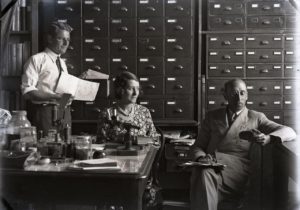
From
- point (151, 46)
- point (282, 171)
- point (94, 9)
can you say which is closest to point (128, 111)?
point (282, 171)

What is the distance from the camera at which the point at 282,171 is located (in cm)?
256

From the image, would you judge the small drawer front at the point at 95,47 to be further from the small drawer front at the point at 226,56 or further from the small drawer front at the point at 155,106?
the small drawer front at the point at 226,56

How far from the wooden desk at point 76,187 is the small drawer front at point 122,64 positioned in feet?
8.43

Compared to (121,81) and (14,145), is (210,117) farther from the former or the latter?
(14,145)

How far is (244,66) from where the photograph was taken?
4.25 metres

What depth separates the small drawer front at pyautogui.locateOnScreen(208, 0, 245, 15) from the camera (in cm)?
418

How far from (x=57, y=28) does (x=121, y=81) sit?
0.80 meters

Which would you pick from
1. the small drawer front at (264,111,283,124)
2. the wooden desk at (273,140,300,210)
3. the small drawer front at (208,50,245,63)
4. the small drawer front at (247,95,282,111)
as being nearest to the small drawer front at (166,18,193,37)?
the small drawer front at (208,50,245,63)

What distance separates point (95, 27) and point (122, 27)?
274 mm

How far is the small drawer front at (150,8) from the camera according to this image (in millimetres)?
4250

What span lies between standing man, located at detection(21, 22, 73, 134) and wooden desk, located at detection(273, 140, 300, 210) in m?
1.59

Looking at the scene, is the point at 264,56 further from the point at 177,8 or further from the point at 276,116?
the point at 177,8

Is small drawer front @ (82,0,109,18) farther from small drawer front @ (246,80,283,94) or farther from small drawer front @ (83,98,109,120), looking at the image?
small drawer front @ (246,80,283,94)

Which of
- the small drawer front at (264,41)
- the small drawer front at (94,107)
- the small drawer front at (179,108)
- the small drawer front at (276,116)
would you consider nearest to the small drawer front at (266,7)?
the small drawer front at (264,41)
